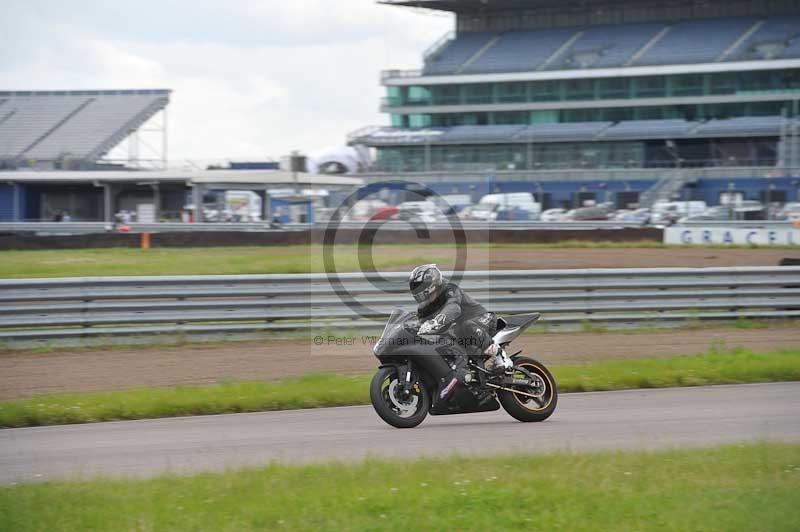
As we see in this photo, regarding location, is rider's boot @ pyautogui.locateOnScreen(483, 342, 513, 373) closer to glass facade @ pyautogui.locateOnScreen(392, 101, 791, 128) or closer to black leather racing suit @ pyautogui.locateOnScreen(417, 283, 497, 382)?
black leather racing suit @ pyautogui.locateOnScreen(417, 283, 497, 382)

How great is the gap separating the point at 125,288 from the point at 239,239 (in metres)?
18.1

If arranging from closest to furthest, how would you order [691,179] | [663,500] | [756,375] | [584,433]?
1. [663,500]
2. [584,433]
3. [756,375]
4. [691,179]

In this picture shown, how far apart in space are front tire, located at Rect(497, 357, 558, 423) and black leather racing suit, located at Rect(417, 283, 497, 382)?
0.46 m

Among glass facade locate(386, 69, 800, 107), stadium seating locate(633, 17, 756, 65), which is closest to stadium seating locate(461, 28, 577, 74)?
glass facade locate(386, 69, 800, 107)

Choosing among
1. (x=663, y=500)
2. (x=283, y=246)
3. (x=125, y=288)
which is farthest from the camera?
(x=283, y=246)

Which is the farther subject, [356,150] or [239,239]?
[356,150]

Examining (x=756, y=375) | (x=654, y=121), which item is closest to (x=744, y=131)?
(x=654, y=121)

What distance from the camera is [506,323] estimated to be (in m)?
9.26

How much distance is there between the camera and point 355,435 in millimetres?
8609

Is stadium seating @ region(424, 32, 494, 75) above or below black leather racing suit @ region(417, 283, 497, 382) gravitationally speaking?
above

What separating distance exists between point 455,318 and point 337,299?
6856mm

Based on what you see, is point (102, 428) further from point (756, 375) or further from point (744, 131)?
point (744, 131)

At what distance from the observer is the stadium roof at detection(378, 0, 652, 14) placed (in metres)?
71.1

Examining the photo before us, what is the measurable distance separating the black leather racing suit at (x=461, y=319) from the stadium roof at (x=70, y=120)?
53.5 m
